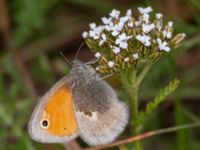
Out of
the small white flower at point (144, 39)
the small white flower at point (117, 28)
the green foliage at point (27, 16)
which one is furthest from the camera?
the green foliage at point (27, 16)

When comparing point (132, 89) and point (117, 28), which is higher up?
point (117, 28)

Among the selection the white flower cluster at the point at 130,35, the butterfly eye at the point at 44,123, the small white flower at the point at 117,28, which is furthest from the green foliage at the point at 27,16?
the butterfly eye at the point at 44,123

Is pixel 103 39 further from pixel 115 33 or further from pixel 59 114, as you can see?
pixel 59 114

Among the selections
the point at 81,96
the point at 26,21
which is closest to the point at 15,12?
the point at 26,21

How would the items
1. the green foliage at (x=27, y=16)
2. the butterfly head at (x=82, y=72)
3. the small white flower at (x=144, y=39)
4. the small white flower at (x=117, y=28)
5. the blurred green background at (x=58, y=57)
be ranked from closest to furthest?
the small white flower at (x=144, y=39) < the small white flower at (x=117, y=28) < the butterfly head at (x=82, y=72) < the blurred green background at (x=58, y=57) < the green foliage at (x=27, y=16)

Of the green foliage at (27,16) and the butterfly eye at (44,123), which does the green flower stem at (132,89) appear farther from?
the green foliage at (27,16)

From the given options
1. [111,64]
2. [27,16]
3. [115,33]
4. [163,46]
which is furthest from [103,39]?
[27,16]
